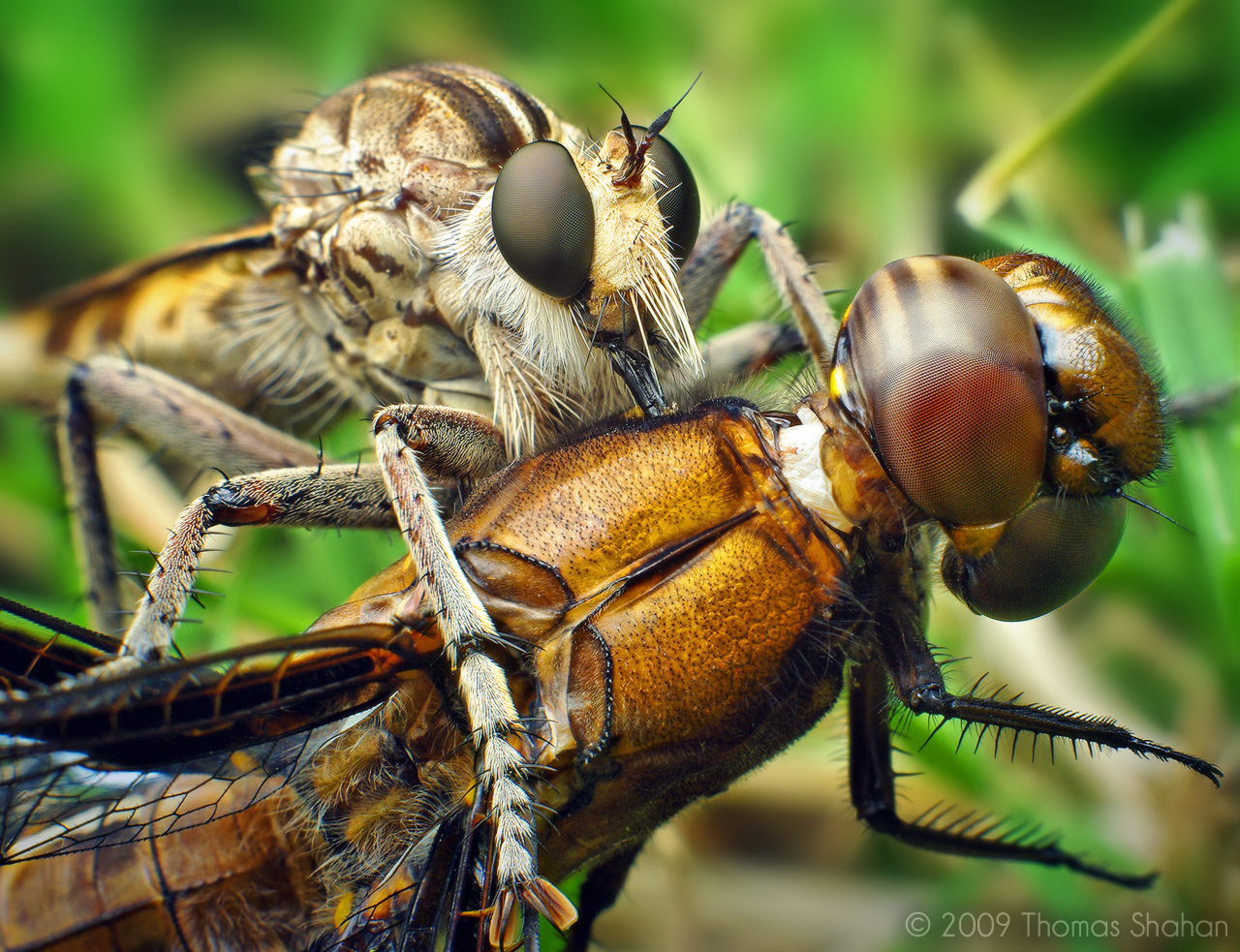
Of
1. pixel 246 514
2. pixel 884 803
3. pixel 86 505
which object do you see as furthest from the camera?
pixel 86 505

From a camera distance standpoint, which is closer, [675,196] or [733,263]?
[675,196]

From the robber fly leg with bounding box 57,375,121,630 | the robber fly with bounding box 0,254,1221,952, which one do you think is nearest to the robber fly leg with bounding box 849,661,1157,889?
the robber fly with bounding box 0,254,1221,952

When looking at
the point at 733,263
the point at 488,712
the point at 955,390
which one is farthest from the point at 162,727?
the point at 733,263

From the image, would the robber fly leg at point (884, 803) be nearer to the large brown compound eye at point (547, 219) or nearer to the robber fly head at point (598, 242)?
the robber fly head at point (598, 242)

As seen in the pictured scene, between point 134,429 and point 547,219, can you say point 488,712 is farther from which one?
point 134,429

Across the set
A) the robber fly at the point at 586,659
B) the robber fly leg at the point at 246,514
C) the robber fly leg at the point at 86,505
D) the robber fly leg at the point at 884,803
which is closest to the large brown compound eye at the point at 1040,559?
the robber fly at the point at 586,659

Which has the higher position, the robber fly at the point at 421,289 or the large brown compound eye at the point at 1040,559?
the robber fly at the point at 421,289

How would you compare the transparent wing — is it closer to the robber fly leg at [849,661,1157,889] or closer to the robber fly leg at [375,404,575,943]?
the robber fly leg at [375,404,575,943]

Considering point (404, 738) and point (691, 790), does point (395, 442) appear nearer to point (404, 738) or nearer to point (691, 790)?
point (404, 738)
